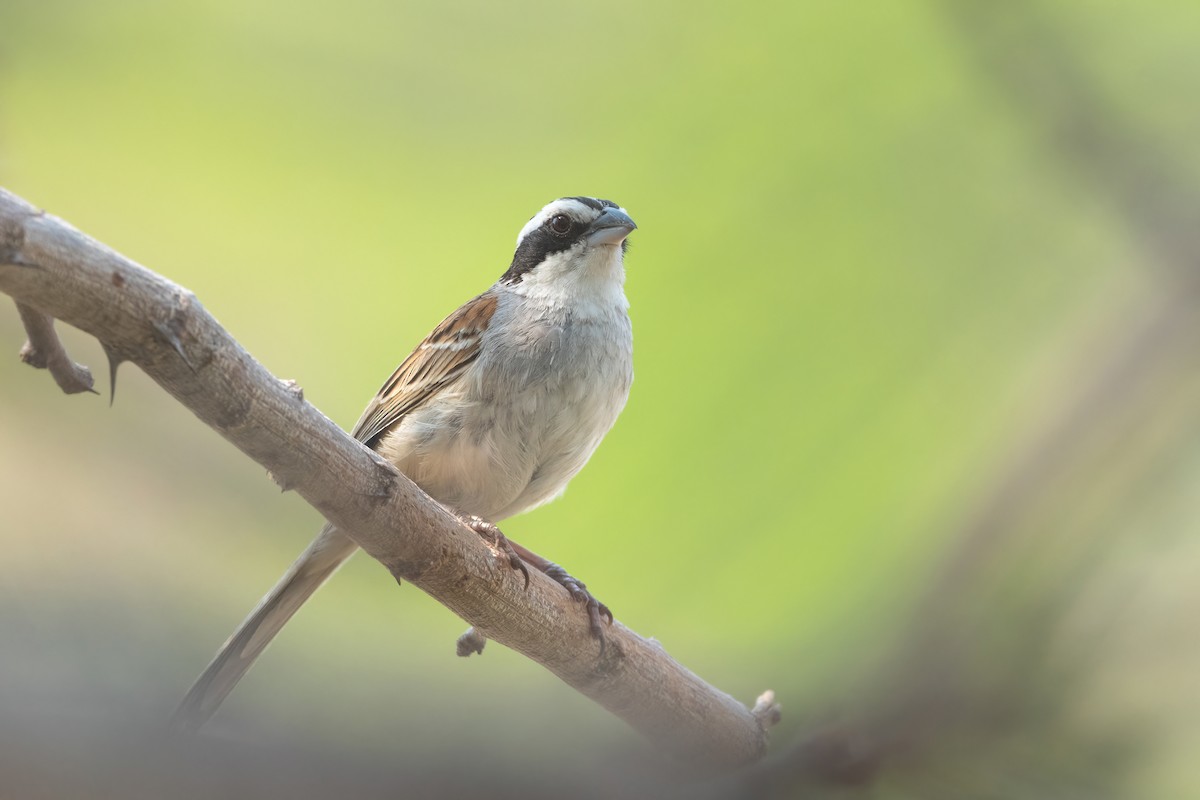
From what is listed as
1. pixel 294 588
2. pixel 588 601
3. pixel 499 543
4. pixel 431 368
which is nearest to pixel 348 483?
pixel 499 543

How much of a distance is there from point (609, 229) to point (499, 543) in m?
1.41

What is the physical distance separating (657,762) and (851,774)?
0.17 metres

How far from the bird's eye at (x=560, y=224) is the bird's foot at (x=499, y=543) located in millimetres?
1461

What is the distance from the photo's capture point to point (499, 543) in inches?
104

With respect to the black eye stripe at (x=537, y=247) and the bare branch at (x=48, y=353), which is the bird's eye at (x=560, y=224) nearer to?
the black eye stripe at (x=537, y=247)

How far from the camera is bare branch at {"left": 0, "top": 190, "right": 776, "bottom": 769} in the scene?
4.87 ft

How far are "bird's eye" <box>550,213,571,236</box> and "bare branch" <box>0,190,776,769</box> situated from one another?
150 cm

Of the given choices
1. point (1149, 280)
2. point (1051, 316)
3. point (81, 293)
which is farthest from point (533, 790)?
point (1051, 316)

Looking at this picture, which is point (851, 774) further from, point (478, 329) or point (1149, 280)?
point (478, 329)

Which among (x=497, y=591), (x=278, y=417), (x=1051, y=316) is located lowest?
(x=497, y=591)

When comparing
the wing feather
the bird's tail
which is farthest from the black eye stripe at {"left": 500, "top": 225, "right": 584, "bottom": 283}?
the bird's tail

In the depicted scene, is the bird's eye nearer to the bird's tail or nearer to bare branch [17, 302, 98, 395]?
the bird's tail

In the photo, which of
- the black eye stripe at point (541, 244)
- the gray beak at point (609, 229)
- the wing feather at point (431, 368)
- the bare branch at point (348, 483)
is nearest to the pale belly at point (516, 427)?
the wing feather at point (431, 368)

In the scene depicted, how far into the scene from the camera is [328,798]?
61cm
